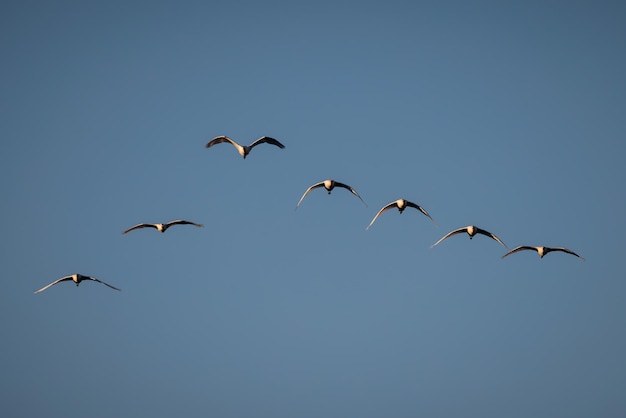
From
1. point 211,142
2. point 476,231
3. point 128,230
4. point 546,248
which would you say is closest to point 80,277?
point 128,230

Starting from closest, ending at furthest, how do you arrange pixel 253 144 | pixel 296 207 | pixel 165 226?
pixel 296 207 → pixel 253 144 → pixel 165 226

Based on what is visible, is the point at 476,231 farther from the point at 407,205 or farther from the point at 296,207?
the point at 296,207

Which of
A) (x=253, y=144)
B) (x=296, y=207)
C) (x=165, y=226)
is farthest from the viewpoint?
(x=165, y=226)

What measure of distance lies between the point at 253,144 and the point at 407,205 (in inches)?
615

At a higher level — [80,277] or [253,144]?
[253,144]

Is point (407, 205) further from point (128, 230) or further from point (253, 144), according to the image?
point (128, 230)

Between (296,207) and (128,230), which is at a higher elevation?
→ (296,207)

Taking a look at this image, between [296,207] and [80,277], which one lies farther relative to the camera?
[80,277]

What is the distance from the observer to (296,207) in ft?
260

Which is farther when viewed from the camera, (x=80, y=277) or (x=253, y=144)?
(x=80, y=277)

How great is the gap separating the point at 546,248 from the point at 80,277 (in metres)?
45.9

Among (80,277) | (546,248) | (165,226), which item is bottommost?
(80,277)

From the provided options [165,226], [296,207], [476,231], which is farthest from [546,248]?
[165,226]

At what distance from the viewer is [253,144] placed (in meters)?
87.9
